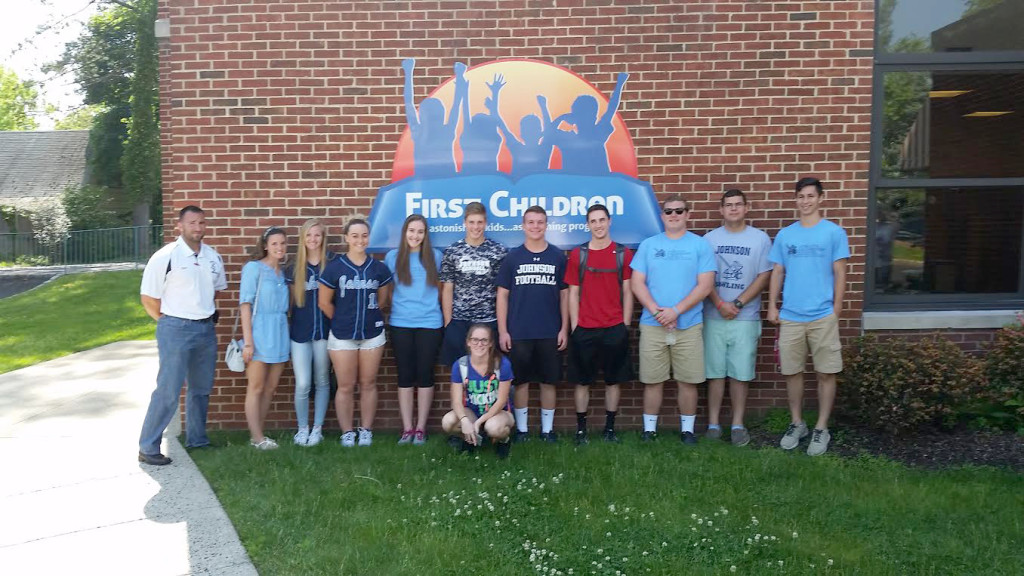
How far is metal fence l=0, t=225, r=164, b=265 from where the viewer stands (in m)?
25.8

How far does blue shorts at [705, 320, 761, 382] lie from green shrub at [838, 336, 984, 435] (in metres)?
0.70

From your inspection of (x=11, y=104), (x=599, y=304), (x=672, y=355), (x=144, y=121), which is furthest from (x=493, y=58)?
(x=11, y=104)

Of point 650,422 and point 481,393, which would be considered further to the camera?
point 650,422

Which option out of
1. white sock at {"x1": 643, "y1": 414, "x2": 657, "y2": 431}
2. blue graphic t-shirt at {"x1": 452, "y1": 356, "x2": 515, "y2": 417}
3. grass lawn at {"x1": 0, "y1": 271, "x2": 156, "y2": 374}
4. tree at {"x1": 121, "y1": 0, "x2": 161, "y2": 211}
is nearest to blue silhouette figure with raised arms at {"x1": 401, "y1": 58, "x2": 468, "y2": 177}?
blue graphic t-shirt at {"x1": 452, "y1": 356, "x2": 515, "y2": 417}

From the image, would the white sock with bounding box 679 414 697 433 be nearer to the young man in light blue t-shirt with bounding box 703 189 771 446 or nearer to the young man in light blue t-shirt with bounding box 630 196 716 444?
the young man in light blue t-shirt with bounding box 630 196 716 444

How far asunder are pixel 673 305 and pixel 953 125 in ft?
10.3

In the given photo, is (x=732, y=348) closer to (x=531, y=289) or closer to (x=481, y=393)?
(x=531, y=289)

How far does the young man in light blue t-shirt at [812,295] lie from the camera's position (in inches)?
223

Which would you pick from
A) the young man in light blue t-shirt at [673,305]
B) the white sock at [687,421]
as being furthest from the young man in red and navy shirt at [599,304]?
the white sock at [687,421]

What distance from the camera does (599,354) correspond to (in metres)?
5.95

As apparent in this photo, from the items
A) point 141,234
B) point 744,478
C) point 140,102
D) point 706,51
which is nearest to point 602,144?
point 706,51

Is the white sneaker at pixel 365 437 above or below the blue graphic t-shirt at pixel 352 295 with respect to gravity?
below

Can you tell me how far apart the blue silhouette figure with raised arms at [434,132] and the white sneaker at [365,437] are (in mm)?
2097

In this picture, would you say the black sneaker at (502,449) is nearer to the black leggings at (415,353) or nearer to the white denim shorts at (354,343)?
the black leggings at (415,353)
